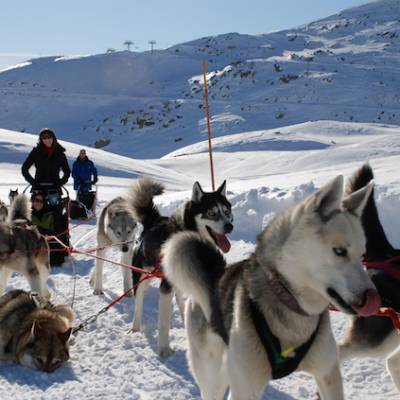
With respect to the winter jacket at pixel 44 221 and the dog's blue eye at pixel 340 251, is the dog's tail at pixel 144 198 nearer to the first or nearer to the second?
the winter jacket at pixel 44 221

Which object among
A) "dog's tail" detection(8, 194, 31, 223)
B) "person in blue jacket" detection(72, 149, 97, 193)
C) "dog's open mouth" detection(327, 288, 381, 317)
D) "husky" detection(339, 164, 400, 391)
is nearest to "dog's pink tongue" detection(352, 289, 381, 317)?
"dog's open mouth" detection(327, 288, 381, 317)

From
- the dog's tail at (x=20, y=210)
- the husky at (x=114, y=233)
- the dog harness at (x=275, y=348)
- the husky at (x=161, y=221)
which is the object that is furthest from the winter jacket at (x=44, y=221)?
the dog harness at (x=275, y=348)

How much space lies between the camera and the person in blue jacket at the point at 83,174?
9.48m

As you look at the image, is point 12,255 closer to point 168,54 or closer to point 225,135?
point 225,135

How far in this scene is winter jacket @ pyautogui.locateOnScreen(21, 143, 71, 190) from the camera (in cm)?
608

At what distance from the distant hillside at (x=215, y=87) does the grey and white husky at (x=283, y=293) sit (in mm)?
26583

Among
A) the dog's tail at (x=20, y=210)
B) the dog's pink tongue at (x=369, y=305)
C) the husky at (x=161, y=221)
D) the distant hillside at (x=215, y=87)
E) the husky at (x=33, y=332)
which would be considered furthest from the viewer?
the distant hillside at (x=215, y=87)

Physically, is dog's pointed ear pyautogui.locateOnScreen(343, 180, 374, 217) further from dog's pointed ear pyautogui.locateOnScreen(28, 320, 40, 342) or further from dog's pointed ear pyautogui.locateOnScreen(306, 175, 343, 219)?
dog's pointed ear pyautogui.locateOnScreen(28, 320, 40, 342)

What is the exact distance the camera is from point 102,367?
3424 mm

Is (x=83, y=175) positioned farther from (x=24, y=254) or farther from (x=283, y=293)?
(x=283, y=293)

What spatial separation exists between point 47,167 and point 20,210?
1.26m

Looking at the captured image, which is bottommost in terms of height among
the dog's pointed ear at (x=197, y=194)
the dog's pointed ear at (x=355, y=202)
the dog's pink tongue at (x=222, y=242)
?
the dog's pink tongue at (x=222, y=242)

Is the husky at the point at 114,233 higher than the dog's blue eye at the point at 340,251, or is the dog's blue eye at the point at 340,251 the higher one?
the dog's blue eye at the point at 340,251

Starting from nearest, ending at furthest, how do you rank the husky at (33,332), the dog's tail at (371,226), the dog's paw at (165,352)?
the dog's tail at (371,226)
the husky at (33,332)
the dog's paw at (165,352)
